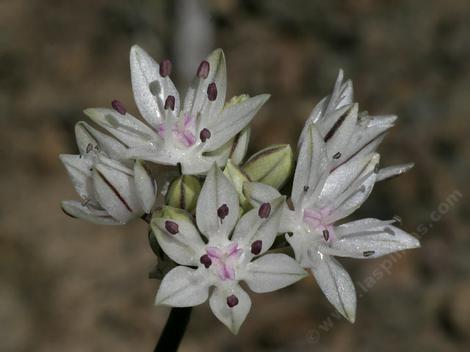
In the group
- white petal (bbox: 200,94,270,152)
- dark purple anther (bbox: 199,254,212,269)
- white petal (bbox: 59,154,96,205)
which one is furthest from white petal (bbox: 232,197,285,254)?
white petal (bbox: 59,154,96,205)

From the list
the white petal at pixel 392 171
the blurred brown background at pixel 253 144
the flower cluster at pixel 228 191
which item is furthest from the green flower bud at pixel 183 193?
the blurred brown background at pixel 253 144

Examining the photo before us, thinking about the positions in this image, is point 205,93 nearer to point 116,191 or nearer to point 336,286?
point 116,191

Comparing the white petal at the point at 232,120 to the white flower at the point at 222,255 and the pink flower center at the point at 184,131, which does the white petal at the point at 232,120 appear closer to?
the pink flower center at the point at 184,131

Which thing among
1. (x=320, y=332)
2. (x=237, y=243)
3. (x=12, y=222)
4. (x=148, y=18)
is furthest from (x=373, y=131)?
(x=148, y=18)

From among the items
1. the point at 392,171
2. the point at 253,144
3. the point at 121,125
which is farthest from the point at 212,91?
the point at 253,144

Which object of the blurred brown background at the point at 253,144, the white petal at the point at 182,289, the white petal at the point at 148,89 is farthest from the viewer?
the blurred brown background at the point at 253,144

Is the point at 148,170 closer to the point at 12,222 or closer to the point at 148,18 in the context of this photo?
the point at 12,222
